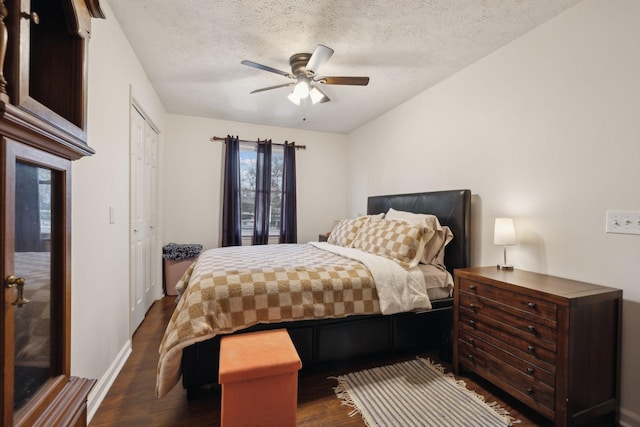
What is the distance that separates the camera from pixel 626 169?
63.0 inches

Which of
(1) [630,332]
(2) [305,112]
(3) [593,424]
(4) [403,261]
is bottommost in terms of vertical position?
(3) [593,424]

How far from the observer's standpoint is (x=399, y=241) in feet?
7.79

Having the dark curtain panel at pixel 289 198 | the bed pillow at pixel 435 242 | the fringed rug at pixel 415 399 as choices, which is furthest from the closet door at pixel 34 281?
the dark curtain panel at pixel 289 198

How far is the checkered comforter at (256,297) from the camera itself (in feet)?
5.30

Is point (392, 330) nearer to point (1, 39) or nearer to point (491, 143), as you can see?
point (491, 143)

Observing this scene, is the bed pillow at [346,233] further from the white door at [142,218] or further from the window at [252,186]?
the white door at [142,218]

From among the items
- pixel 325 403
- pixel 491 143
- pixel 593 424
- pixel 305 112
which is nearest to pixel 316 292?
pixel 325 403

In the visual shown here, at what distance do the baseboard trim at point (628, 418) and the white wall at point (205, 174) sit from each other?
3790 millimetres

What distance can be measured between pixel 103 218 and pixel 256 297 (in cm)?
113

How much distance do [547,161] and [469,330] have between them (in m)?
1.30

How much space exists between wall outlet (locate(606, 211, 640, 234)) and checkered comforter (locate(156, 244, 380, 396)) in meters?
Result: 1.43

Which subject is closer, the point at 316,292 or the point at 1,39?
the point at 1,39

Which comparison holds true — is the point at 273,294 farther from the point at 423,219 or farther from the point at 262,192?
the point at 262,192

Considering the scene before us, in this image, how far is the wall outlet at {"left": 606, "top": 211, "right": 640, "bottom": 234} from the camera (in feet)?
5.07
